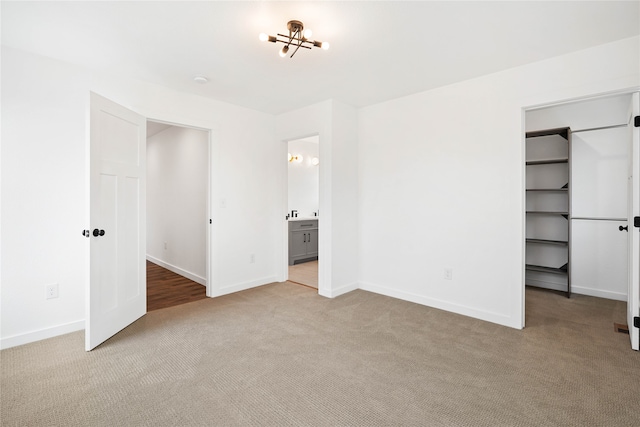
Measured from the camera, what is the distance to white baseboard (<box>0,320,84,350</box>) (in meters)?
2.52

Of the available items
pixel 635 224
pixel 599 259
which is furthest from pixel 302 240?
pixel 635 224

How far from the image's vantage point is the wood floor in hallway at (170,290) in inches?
147

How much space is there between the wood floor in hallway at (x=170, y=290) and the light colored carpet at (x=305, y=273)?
1.37m

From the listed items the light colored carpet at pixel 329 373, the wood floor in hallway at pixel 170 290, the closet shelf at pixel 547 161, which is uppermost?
the closet shelf at pixel 547 161

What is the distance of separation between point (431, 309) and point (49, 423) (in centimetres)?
324

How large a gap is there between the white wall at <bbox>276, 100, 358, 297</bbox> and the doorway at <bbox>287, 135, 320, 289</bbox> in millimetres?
1288

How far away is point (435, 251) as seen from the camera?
354cm

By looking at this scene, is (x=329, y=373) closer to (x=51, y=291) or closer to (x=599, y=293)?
(x=51, y=291)

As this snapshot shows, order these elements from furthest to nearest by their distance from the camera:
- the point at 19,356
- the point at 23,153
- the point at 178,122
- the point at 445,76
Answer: the point at 178,122
the point at 445,76
the point at 23,153
the point at 19,356

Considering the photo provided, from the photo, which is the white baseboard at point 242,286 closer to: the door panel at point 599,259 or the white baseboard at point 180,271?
the white baseboard at point 180,271

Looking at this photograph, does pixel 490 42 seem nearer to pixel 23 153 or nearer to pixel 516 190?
pixel 516 190

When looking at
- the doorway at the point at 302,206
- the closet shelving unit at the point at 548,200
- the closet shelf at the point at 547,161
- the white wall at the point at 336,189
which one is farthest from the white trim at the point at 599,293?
the doorway at the point at 302,206

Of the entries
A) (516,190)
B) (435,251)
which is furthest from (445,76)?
(435,251)

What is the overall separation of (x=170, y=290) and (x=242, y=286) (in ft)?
3.20
